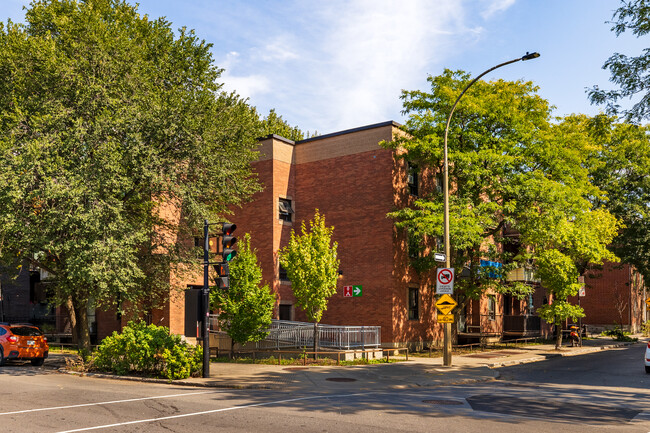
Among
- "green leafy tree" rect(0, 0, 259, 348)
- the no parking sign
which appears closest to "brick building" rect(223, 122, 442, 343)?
"green leafy tree" rect(0, 0, 259, 348)

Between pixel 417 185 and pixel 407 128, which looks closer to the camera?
pixel 407 128

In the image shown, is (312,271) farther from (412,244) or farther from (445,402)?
(445,402)

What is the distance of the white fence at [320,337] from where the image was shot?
1022 inches

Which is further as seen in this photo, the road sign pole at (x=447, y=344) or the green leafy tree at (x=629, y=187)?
the green leafy tree at (x=629, y=187)

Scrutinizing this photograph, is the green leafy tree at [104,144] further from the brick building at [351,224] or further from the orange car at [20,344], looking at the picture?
the brick building at [351,224]

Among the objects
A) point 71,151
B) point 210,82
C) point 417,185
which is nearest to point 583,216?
point 417,185

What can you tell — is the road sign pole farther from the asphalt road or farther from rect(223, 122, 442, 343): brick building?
rect(223, 122, 442, 343): brick building

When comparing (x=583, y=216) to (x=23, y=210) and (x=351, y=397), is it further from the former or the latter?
(x=23, y=210)

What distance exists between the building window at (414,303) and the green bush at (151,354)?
15.1 m

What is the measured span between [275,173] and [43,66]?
528 inches

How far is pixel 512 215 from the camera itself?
29719 mm

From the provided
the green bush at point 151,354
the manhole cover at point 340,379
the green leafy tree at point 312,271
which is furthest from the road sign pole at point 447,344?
the green bush at point 151,354

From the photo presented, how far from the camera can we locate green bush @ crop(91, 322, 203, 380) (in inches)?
722

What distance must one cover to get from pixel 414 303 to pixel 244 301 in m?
11.2
